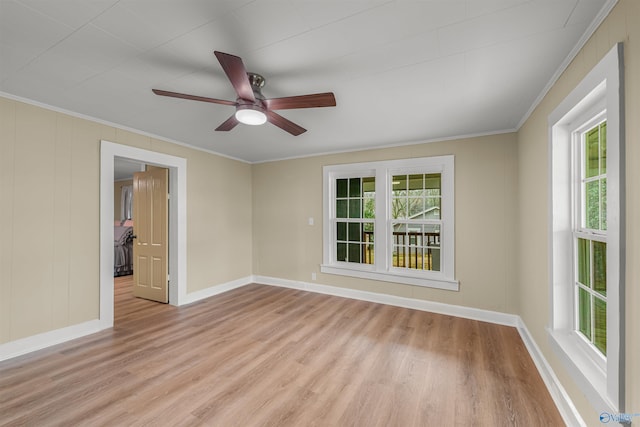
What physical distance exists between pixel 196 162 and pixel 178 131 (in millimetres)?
808

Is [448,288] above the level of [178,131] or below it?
below

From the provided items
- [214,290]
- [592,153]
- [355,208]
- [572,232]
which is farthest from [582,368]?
[214,290]

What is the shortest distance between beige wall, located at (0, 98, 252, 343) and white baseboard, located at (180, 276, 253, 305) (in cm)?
117

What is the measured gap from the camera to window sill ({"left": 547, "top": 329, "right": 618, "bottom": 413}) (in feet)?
4.34

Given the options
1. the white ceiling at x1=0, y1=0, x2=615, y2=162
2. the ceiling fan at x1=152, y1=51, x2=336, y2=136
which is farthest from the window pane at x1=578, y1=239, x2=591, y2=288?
the ceiling fan at x1=152, y1=51, x2=336, y2=136

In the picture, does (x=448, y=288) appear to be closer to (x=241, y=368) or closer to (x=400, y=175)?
(x=400, y=175)

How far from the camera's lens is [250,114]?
6.47 ft

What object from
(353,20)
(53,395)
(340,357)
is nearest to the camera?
(353,20)

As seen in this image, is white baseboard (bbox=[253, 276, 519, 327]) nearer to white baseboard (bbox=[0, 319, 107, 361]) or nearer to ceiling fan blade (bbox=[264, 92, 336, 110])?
white baseboard (bbox=[0, 319, 107, 361])

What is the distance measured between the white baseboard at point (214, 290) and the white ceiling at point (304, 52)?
2589mm

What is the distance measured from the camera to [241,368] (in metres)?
2.29

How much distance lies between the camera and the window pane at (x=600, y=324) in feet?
5.16

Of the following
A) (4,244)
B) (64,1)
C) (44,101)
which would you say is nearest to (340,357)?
(64,1)

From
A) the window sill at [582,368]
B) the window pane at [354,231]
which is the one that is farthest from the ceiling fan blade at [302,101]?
the window pane at [354,231]
